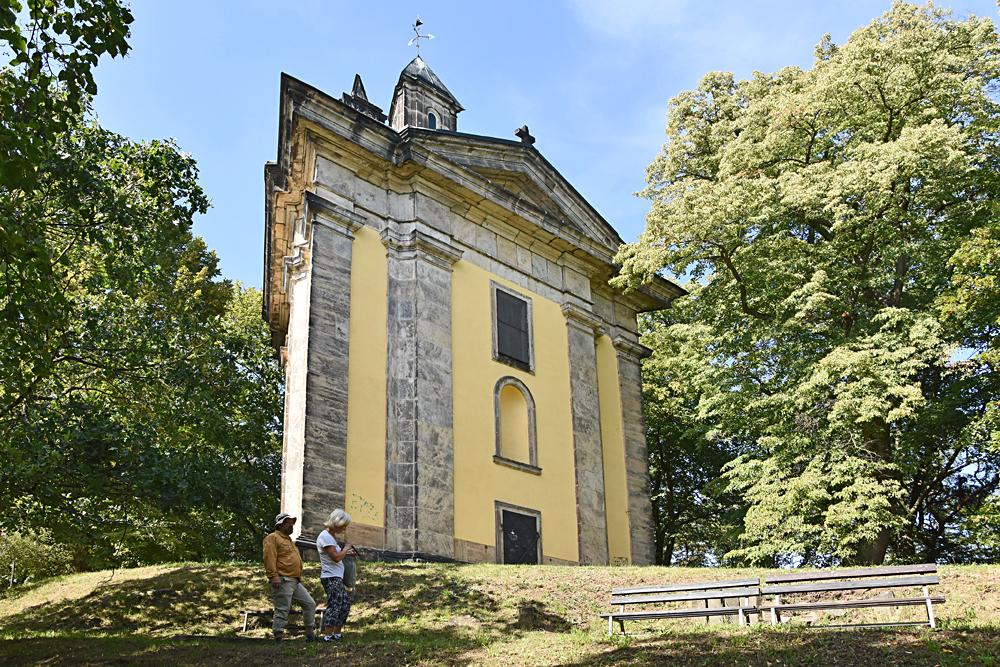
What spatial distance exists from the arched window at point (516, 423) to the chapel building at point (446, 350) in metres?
0.04

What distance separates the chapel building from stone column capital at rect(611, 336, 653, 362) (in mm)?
238

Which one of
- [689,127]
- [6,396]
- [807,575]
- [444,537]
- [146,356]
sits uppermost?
[689,127]

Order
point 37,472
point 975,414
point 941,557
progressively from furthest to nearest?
Result: 1. point 941,557
2. point 975,414
3. point 37,472

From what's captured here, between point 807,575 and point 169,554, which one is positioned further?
point 169,554

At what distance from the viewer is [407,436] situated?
58.6ft

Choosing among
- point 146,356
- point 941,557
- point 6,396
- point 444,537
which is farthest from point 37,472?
point 941,557

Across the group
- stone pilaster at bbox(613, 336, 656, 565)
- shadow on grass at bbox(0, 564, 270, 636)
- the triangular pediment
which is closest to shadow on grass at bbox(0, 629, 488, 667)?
shadow on grass at bbox(0, 564, 270, 636)

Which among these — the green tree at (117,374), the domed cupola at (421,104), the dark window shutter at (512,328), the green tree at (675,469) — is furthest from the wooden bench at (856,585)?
the domed cupola at (421,104)

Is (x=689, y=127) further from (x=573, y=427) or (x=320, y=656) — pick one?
(x=320, y=656)

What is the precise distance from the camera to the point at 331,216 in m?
18.5

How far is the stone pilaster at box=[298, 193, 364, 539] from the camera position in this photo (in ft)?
53.4

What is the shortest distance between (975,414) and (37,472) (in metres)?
16.8

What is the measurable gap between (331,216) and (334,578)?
380 inches

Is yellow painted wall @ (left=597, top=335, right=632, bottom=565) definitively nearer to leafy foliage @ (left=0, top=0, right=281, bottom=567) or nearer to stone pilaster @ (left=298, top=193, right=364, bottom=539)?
stone pilaster @ (left=298, top=193, right=364, bottom=539)
